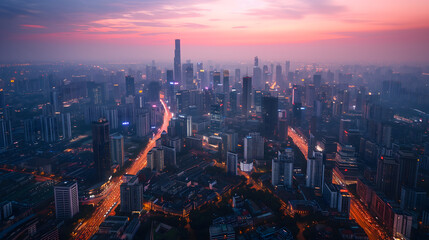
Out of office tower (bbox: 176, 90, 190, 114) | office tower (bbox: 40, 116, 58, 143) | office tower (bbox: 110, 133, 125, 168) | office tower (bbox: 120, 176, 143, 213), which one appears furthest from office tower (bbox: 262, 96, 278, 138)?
office tower (bbox: 40, 116, 58, 143)

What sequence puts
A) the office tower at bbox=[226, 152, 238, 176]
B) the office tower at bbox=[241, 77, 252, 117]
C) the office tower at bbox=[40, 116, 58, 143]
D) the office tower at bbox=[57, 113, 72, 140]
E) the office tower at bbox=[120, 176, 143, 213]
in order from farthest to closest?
1. the office tower at bbox=[241, 77, 252, 117]
2. the office tower at bbox=[57, 113, 72, 140]
3. the office tower at bbox=[40, 116, 58, 143]
4. the office tower at bbox=[226, 152, 238, 176]
5. the office tower at bbox=[120, 176, 143, 213]

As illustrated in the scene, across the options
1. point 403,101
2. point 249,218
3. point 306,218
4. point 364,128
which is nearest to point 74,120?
point 249,218

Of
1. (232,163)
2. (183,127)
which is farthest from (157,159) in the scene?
(183,127)

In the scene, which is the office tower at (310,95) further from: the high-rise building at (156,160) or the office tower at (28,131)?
the office tower at (28,131)

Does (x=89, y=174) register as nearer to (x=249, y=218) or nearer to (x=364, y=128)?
(x=249, y=218)

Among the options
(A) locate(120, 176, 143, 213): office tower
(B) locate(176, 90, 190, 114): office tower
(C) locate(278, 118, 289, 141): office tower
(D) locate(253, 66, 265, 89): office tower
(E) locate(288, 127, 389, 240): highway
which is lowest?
(E) locate(288, 127, 389, 240): highway

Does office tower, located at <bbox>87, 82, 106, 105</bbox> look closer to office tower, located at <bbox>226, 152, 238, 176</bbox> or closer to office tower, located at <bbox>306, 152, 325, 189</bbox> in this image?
office tower, located at <bbox>226, 152, 238, 176</bbox>
